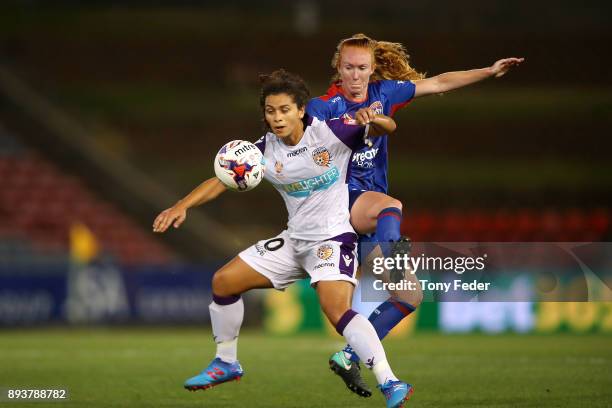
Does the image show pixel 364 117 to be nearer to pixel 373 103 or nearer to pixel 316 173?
pixel 316 173

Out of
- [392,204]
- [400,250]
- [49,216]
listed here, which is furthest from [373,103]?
[49,216]

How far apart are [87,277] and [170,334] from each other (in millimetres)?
1936

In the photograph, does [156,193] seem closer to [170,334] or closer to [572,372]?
[170,334]

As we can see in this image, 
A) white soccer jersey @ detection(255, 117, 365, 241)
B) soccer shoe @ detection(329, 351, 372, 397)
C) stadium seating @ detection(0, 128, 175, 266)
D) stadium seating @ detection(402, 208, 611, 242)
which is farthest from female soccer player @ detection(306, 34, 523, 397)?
stadium seating @ detection(0, 128, 175, 266)

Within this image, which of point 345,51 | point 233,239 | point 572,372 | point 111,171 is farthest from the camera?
point 111,171

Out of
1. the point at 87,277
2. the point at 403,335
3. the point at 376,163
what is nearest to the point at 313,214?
the point at 376,163

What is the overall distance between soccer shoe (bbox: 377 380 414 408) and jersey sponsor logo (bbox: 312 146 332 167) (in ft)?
4.57

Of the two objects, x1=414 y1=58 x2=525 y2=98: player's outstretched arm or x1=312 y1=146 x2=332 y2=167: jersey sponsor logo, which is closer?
x1=312 y1=146 x2=332 y2=167: jersey sponsor logo

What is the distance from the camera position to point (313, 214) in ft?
21.8

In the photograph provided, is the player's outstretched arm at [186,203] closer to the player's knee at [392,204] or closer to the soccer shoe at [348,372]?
the player's knee at [392,204]

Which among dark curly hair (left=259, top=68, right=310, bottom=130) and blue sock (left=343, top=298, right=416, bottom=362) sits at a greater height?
dark curly hair (left=259, top=68, right=310, bottom=130)

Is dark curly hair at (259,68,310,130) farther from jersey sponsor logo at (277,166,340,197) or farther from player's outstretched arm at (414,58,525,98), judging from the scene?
player's outstretched arm at (414,58,525,98)

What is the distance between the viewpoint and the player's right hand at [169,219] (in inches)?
245

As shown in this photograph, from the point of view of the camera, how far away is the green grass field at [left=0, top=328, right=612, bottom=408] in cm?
727
